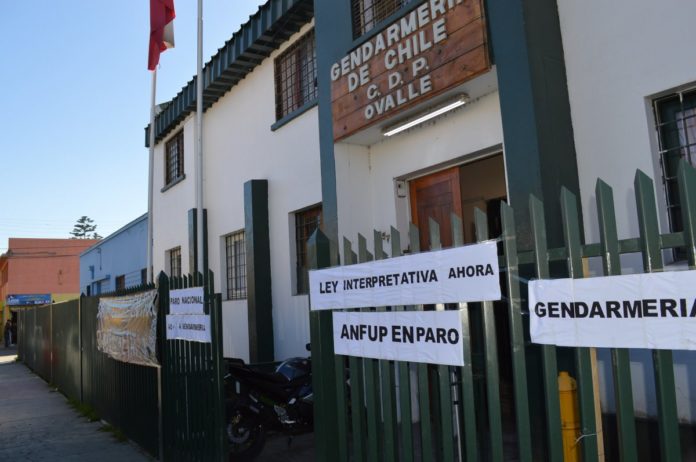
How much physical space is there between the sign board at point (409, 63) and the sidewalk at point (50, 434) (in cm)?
465

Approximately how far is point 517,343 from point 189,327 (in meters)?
3.66

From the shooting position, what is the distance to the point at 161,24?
465 inches

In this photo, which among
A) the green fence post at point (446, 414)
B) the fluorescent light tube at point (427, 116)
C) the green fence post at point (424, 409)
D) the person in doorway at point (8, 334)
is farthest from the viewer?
the person in doorway at point (8, 334)

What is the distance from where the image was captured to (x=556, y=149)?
16.4 feet

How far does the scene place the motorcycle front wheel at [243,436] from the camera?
6.04 m

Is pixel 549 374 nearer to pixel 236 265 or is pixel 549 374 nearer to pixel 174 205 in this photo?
pixel 236 265

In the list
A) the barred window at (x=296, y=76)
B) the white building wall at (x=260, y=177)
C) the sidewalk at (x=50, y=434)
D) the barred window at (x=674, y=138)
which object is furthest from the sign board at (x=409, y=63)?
the sidewalk at (x=50, y=434)

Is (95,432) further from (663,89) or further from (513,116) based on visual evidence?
(663,89)

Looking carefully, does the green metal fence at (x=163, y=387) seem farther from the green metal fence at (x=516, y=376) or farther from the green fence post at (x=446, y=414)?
the green fence post at (x=446, y=414)

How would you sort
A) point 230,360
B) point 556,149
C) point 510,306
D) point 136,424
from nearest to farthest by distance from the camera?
point 510,306
point 556,149
point 230,360
point 136,424

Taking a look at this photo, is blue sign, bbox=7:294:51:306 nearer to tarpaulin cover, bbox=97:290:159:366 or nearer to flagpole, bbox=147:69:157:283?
flagpole, bbox=147:69:157:283

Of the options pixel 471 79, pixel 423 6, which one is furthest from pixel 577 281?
pixel 423 6

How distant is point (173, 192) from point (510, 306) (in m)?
12.7

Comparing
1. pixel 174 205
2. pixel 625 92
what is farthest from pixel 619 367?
pixel 174 205
